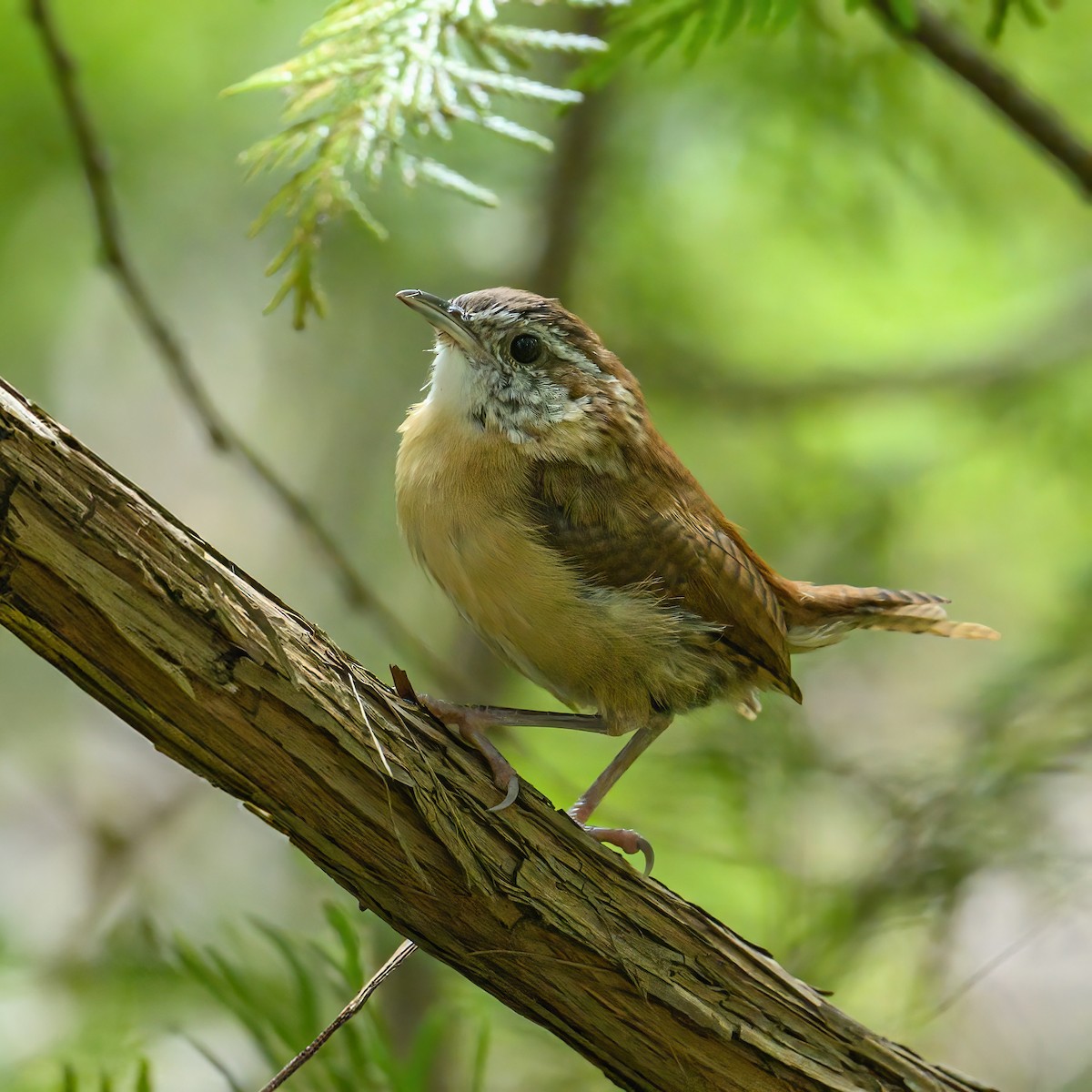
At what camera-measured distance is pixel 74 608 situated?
61.9 inches

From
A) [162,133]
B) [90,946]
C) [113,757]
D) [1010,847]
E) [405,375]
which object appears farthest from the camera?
[113,757]

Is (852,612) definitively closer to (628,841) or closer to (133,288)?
(628,841)

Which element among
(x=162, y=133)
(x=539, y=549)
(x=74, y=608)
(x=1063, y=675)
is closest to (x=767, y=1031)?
(x=539, y=549)

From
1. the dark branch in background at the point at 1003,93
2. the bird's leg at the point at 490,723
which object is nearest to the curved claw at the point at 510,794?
the bird's leg at the point at 490,723

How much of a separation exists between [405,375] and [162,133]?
1414 mm

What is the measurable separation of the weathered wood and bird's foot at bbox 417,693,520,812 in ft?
0.09

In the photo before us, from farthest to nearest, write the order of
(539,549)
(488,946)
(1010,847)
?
(1010,847) → (539,549) → (488,946)

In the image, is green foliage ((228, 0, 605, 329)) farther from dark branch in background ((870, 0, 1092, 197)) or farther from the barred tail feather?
the barred tail feather

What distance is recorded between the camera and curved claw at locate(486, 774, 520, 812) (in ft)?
6.47

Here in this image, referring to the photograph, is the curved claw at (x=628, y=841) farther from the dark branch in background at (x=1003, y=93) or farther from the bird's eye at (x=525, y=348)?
the dark branch in background at (x=1003, y=93)

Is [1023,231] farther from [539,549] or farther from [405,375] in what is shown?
[539,549]

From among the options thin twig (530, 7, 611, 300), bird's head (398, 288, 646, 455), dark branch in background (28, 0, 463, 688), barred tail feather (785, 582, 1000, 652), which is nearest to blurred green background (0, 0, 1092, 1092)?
thin twig (530, 7, 611, 300)

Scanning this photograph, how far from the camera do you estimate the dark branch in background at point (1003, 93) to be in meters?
2.82

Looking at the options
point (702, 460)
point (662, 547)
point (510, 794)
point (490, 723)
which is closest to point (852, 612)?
point (662, 547)
